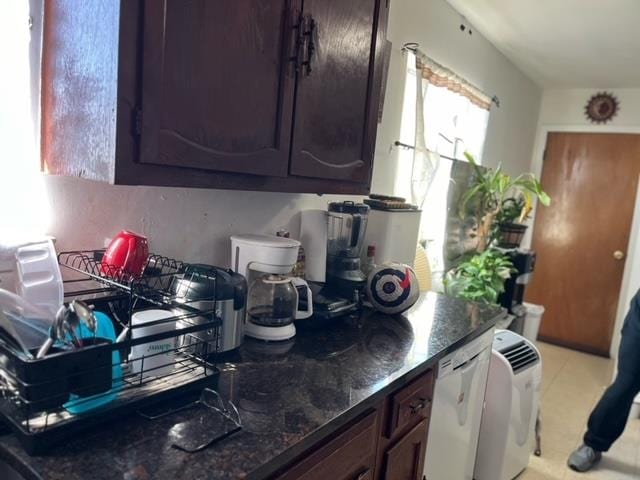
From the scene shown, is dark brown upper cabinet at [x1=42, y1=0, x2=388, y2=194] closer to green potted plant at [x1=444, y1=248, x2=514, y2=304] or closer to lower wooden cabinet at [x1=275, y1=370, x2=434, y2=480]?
lower wooden cabinet at [x1=275, y1=370, x2=434, y2=480]

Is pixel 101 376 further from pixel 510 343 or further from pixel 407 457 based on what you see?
pixel 510 343

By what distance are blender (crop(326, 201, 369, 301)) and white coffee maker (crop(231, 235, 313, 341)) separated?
27cm

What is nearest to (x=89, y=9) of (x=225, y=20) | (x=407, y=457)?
(x=225, y=20)

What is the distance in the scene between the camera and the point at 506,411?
7.02 feet

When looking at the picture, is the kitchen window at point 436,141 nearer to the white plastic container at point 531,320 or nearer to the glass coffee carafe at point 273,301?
the white plastic container at point 531,320

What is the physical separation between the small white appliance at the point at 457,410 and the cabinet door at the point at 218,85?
3.01 ft

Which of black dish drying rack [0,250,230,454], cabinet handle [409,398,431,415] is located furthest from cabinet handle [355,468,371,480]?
black dish drying rack [0,250,230,454]

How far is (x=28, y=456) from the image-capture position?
76 cm

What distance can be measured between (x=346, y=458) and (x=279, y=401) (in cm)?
21

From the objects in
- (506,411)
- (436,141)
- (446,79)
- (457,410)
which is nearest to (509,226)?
(436,141)

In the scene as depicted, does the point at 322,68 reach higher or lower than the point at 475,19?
lower

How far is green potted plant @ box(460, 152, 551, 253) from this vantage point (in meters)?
3.12

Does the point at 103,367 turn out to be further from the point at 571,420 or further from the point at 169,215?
the point at 571,420

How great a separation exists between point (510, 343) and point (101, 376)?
1994 mm
